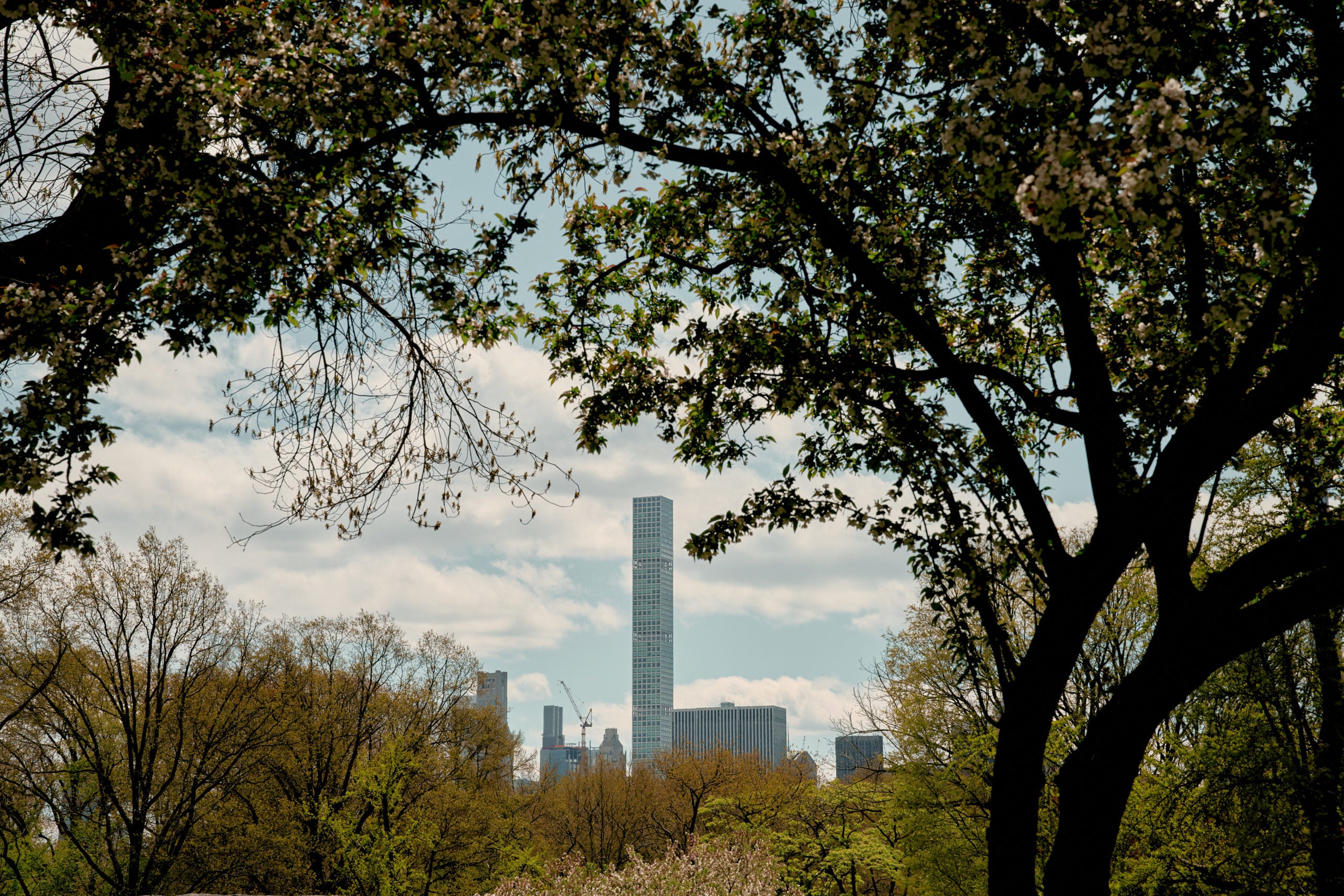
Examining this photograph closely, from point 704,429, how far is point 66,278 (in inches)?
206

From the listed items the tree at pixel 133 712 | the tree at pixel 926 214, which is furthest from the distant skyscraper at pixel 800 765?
the tree at pixel 926 214

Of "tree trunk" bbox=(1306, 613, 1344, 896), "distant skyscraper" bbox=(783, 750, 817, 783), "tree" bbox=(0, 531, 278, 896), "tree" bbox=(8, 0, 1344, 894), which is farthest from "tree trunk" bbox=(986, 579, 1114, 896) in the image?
"distant skyscraper" bbox=(783, 750, 817, 783)

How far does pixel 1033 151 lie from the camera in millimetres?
4090

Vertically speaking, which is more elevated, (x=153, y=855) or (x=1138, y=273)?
(x=1138, y=273)

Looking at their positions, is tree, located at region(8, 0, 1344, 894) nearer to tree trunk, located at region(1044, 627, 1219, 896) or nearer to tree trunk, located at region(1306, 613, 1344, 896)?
tree trunk, located at region(1044, 627, 1219, 896)

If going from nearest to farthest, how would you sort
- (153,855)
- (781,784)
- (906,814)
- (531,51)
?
(531,51) → (906,814) → (153,855) → (781,784)

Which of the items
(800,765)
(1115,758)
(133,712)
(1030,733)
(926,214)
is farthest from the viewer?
(800,765)

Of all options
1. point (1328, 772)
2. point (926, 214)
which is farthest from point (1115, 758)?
point (1328, 772)

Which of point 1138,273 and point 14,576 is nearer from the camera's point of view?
point 1138,273

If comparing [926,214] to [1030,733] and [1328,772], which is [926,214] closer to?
[1030,733]

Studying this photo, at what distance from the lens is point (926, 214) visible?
7746mm

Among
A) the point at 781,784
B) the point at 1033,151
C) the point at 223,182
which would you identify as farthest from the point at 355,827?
the point at 1033,151

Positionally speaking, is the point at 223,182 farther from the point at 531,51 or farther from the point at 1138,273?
the point at 1138,273

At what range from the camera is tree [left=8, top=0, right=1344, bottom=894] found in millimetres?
4570
